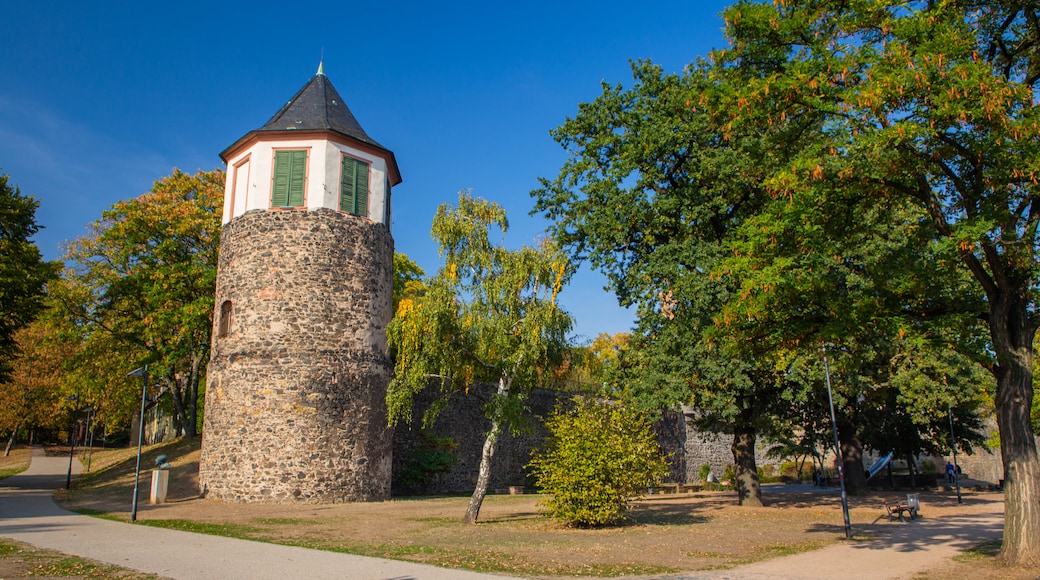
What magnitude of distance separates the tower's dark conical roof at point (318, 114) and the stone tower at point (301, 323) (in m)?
0.08

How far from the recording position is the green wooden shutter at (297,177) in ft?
68.0

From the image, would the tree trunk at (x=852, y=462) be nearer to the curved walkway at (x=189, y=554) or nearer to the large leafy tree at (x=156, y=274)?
the curved walkway at (x=189, y=554)

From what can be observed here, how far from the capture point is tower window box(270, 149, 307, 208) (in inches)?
817

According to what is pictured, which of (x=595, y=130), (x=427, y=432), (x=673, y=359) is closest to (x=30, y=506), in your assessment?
(x=427, y=432)

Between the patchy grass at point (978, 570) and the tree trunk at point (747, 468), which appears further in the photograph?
the tree trunk at point (747, 468)

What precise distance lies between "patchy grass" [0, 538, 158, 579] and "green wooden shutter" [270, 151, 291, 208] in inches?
509

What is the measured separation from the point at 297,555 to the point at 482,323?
6425 millimetres

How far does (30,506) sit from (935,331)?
19897 millimetres

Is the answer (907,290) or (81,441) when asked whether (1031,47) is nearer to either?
(907,290)

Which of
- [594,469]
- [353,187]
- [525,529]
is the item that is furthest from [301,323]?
[594,469]

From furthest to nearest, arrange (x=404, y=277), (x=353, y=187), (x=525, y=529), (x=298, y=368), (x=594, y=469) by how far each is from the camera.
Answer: (x=404, y=277) → (x=353, y=187) → (x=298, y=368) → (x=594, y=469) → (x=525, y=529)

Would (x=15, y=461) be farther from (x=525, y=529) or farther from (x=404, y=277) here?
(x=525, y=529)

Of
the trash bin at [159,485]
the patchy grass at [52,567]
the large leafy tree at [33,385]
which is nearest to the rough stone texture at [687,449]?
the trash bin at [159,485]

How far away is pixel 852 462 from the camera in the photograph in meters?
26.8
